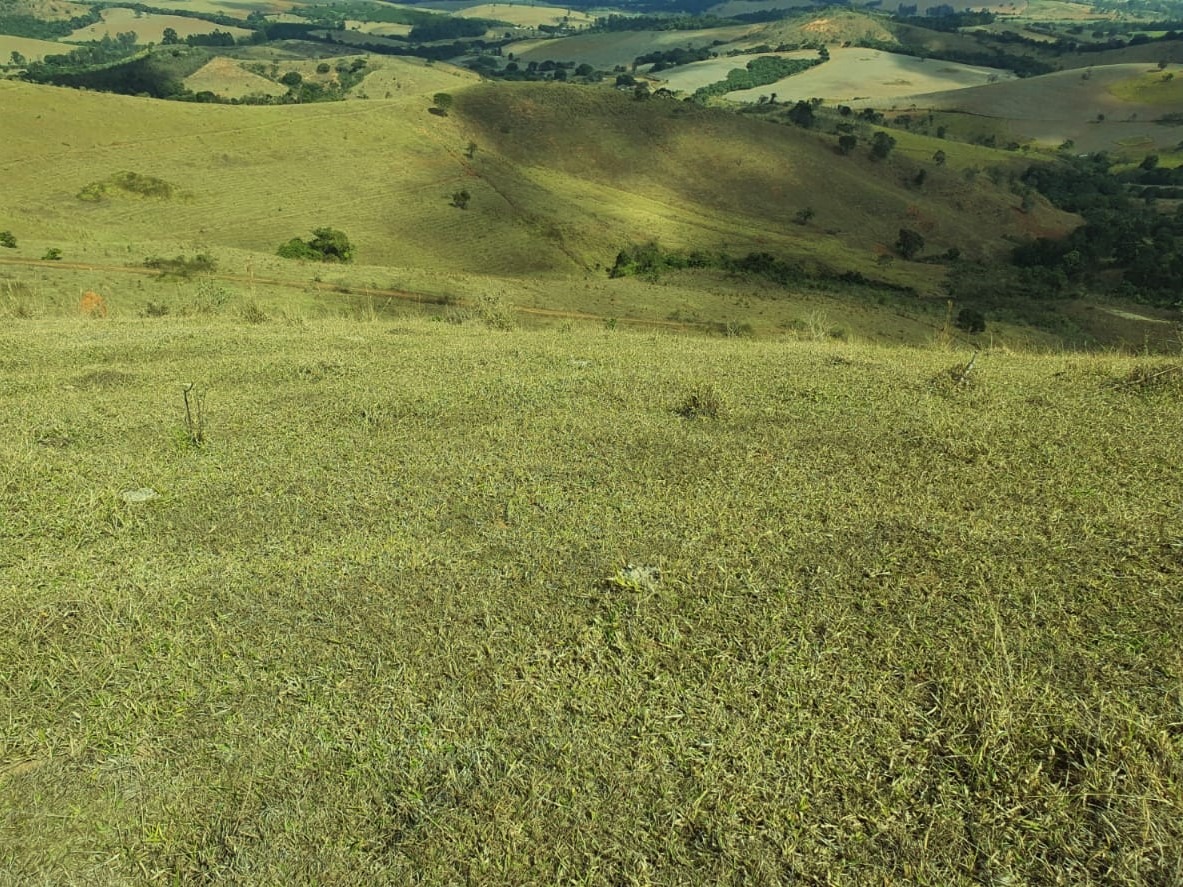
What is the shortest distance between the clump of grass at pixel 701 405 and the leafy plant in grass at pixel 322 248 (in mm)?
36879

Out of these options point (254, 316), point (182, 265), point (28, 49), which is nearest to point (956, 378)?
point (254, 316)

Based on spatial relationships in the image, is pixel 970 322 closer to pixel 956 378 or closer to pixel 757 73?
pixel 956 378

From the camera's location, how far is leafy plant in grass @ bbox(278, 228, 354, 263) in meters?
39.2

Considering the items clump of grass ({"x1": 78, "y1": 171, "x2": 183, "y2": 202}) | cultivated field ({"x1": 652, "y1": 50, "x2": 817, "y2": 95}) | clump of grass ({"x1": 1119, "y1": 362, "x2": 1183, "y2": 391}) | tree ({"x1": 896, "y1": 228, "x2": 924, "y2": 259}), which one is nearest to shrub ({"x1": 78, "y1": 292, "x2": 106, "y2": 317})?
clump of grass ({"x1": 1119, "y1": 362, "x2": 1183, "y2": 391})

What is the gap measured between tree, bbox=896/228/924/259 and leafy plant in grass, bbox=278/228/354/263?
47.9 m

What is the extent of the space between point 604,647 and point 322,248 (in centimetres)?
4180

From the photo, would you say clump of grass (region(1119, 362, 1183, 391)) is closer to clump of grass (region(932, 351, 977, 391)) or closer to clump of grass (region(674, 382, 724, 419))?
clump of grass (region(932, 351, 977, 391))

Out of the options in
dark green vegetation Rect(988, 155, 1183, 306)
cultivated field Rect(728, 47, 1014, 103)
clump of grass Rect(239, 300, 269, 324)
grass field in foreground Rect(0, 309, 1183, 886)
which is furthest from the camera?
cultivated field Rect(728, 47, 1014, 103)

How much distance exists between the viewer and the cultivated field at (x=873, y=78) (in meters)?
140

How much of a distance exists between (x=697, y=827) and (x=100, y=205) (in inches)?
2220

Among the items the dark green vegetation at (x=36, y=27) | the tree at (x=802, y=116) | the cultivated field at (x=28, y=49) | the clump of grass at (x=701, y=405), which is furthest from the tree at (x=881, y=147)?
the dark green vegetation at (x=36, y=27)

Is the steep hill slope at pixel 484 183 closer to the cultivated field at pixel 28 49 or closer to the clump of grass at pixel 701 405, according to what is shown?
the clump of grass at pixel 701 405

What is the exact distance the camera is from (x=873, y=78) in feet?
490

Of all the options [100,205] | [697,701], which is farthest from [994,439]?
[100,205]
